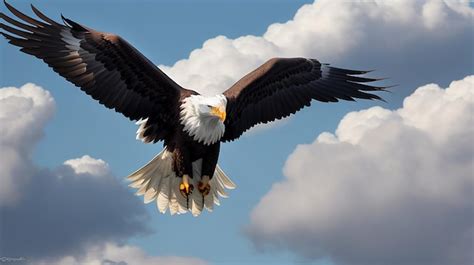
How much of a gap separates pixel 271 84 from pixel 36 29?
3.14m

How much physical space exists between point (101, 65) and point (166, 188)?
204 cm

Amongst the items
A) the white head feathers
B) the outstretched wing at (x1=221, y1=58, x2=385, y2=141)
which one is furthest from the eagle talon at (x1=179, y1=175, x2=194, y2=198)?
the outstretched wing at (x1=221, y1=58, x2=385, y2=141)

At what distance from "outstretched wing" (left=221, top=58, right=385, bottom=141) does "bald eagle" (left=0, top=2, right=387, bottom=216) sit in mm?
15

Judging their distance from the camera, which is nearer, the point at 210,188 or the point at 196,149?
the point at 196,149

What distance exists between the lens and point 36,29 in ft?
35.1

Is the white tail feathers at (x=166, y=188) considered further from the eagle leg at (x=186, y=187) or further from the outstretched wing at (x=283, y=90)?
the outstretched wing at (x=283, y=90)

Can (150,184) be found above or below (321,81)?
below

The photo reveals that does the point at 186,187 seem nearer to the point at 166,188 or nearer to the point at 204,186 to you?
the point at 204,186

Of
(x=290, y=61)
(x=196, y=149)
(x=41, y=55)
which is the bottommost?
(x=196, y=149)

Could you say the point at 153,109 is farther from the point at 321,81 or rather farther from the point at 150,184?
the point at 321,81

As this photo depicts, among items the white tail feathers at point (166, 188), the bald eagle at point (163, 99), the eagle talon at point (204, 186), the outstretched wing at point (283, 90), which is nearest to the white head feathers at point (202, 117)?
the bald eagle at point (163, 99)

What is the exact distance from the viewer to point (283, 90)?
39.8ft

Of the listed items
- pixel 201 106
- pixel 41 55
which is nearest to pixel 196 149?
pixel 201 106

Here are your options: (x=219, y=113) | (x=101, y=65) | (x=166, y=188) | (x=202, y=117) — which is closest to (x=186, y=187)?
(x=166, y=188)
